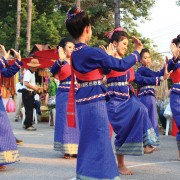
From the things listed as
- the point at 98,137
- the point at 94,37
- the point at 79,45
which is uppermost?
the point at 94,37

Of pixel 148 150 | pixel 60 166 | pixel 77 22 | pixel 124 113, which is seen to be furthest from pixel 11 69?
pixel 148 150

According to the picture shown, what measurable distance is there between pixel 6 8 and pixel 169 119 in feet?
76.7

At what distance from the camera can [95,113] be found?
4414 millimetres

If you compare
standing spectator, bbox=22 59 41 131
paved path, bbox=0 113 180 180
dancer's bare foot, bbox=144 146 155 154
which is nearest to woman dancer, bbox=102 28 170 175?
paved path, bbox=0 113 180 180

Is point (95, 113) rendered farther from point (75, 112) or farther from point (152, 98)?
point (152, 98)

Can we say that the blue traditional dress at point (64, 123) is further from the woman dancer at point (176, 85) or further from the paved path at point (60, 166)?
the woman dancer at point (176, 85)

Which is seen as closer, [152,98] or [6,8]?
[152,98]

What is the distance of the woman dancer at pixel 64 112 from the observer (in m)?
7.07

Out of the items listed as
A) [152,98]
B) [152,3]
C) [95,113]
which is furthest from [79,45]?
[152,3]

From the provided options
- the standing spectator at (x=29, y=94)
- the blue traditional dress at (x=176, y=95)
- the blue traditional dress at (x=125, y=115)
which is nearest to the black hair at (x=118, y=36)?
the blue traditional dress at (x=125, y=115)

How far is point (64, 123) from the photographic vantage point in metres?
7.28

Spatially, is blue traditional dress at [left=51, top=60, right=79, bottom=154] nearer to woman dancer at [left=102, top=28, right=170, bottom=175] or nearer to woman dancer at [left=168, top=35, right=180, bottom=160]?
woman dancer at [left=102, top=28, right=170, bottom=175]

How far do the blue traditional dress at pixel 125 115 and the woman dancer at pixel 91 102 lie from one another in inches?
54.2

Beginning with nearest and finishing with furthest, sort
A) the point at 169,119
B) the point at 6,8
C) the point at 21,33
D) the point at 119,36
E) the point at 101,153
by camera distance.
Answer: the point at 101,153, the point at 119,36, the point at 169,119, the point at 21,33, the point at 6,8
